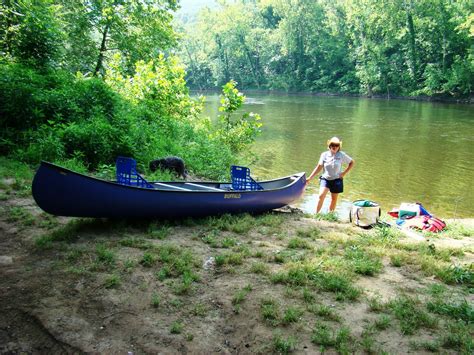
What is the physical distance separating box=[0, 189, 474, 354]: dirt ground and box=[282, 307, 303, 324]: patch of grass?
0.13 ft

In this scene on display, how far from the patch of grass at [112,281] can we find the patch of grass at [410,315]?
271 cm

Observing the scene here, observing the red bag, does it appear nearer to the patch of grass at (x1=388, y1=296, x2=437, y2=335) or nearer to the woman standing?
the woman standing

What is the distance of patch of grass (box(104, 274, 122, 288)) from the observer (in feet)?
13.1

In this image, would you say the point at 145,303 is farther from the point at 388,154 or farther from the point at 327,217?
the point at 388,154

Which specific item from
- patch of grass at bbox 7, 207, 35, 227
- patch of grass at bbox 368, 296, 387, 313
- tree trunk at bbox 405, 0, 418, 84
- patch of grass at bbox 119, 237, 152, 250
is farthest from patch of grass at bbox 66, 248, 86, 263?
tree trunk at bbox 405, 0, 418, 84

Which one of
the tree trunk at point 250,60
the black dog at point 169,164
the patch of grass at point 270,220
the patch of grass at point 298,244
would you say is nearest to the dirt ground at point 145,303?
the patch of grass at point 298,244

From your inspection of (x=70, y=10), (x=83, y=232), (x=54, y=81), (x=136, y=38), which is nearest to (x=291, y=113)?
(x=136, y=38)

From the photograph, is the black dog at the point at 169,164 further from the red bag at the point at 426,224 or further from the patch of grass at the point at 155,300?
the patch of grass at the point at 155,300

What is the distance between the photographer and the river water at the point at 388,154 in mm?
10742

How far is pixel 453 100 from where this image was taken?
38188 mm

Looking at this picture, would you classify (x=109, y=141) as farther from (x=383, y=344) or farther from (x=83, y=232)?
(x=383, y=344)

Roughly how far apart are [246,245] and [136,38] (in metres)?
13.9

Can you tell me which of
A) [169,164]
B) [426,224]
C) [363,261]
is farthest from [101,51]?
[363,261]

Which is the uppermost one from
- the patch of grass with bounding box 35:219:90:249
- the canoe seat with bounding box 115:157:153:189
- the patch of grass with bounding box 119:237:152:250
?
the canoe seat with bounding box 115:157:153:189
